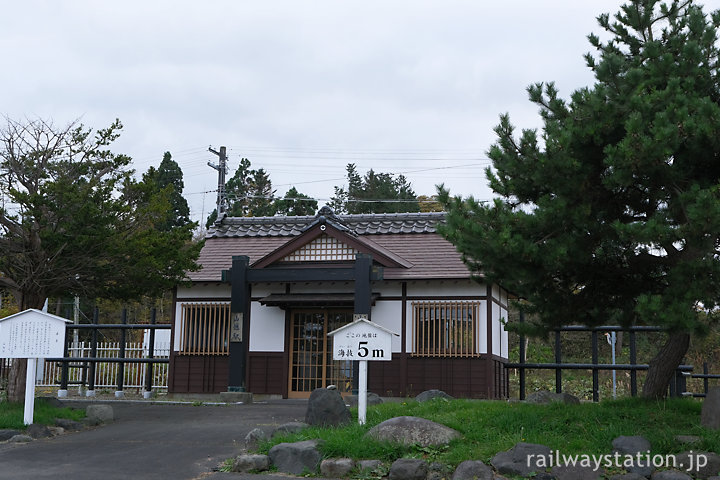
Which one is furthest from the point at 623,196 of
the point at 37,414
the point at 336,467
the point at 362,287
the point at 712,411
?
the point at 37,414

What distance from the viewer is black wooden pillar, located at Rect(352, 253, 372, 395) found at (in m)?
15.1

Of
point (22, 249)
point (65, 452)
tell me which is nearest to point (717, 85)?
point (65, 452)

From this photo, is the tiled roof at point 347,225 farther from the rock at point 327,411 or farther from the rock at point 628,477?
the rock at point 628,477

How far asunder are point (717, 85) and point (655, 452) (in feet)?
14.9

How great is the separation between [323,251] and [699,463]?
1049cm

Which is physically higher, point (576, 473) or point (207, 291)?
point (207, 291)

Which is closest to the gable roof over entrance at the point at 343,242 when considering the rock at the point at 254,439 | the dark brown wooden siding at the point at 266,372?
the dark brown wooden siding at the point at 266,372

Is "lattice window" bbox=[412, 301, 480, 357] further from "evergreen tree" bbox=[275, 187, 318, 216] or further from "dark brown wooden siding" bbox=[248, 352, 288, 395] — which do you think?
"evergreen tree" bbox=[275, 187, 318, 216]

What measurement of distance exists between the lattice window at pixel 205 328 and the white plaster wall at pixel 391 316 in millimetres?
3599

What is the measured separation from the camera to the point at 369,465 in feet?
26.1

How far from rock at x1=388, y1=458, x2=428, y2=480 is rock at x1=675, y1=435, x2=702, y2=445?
2852 millimetres

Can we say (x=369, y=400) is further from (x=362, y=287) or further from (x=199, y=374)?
(x=199, y=374)

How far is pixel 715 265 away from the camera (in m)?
7.80

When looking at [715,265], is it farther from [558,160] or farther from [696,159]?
[558,160]
